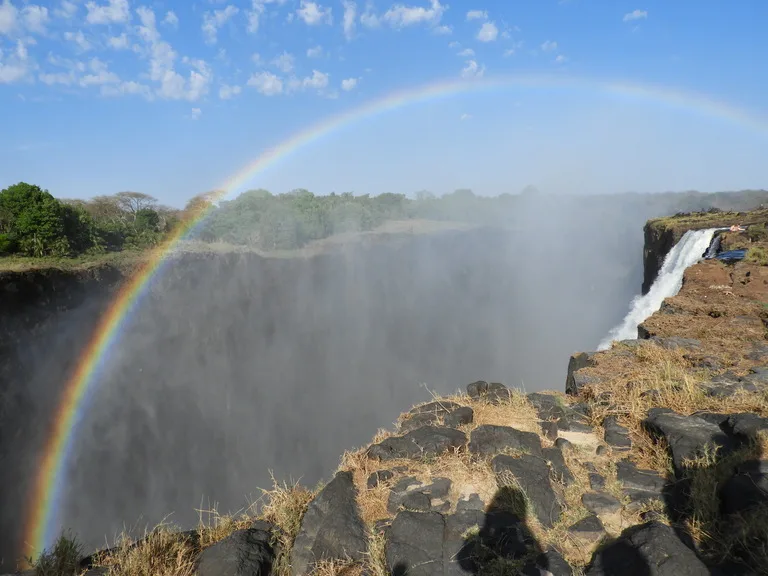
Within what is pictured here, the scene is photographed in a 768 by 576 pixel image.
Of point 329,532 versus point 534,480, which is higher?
point 534,480

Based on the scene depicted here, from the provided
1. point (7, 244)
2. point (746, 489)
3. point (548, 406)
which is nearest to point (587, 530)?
point (746, 489)

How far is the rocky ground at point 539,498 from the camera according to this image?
2701mm

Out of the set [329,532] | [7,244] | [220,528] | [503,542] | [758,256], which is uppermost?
[7,244]

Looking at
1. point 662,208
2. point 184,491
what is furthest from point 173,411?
point 662,208

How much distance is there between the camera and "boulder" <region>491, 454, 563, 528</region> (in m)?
3.26

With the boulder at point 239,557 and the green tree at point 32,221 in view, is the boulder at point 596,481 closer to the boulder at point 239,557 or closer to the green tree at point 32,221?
the boulder at point 239,557

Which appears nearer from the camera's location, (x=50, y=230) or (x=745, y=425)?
(x=745, y=425)

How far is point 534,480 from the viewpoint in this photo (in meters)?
3.57

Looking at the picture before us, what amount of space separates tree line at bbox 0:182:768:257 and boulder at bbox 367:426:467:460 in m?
24.0

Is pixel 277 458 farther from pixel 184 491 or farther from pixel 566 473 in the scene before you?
pixel 566 473

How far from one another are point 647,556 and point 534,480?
1108 mm

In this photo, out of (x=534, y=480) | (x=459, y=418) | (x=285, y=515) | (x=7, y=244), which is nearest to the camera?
(x=534, y=480)

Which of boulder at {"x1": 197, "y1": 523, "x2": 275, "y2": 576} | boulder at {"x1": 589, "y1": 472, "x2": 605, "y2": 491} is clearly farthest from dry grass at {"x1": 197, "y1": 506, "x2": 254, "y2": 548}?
boulder at {"x1": 589, "y1": 472, "x2": 605, "y2": 491}

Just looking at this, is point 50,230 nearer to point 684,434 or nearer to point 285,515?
point 285,515
